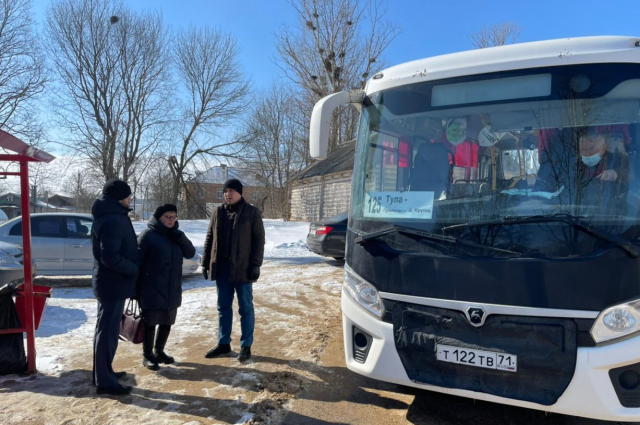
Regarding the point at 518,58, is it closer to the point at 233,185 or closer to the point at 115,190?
the point at 233,185

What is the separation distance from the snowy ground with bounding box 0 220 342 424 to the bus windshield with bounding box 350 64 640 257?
5.81ft

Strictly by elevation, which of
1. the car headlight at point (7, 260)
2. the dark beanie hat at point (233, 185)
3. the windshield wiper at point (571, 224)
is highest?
the dark beanie hat at point (233, 185)

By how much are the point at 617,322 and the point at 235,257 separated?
10.7ft

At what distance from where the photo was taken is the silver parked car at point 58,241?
8.71m

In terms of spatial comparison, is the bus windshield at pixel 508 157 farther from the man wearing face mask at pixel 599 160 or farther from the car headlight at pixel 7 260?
the car headlight at pixel 7 260

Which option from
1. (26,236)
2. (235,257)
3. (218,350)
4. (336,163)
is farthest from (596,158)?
(336,163)

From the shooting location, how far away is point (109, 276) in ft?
12.3

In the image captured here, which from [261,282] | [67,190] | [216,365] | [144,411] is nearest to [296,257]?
[261,282]

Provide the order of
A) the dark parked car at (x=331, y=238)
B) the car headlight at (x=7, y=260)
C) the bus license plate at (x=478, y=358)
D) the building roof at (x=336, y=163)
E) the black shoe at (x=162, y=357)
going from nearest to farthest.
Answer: the bus license plate at (x=478, y=358) → the black shoe at (x=162, y=357) → the car headlight at (x=7, y=260) → the dark parked car at (x=331, y=238) → the building roof at (x=336, y=163)

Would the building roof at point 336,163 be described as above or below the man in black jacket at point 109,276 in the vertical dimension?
above

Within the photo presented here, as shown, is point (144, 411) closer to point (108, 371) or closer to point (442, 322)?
point (108, 371)

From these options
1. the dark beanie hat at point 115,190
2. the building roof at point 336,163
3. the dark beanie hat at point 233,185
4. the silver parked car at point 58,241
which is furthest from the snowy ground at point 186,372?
the building roof at point 336,163

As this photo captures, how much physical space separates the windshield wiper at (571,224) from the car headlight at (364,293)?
0.68 meters

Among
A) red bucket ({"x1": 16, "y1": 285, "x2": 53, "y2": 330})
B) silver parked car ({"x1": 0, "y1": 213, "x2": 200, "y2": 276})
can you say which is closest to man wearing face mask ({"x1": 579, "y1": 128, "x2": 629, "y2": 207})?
red bucket ({"x1": 16, "y1": 285, "x2": 53, "y2": 330})
